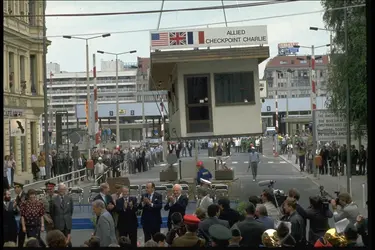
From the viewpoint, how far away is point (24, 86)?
75.4ft

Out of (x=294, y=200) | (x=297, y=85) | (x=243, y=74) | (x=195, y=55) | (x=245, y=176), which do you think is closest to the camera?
(x=294, y=200)

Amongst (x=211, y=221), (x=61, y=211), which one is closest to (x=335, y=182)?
(x=61, y=211)

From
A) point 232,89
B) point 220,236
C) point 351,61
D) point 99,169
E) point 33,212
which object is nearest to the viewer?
point 220,236

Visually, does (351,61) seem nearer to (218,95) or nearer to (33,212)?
(218,95)

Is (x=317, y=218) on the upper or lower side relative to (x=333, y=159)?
upper

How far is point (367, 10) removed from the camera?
3.90 meters

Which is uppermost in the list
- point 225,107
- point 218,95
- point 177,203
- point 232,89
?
point 232,89

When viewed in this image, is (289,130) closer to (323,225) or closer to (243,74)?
(243,74)

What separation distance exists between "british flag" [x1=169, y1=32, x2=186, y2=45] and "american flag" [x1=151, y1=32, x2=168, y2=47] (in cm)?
13

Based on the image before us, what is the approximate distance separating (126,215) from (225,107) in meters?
9.41

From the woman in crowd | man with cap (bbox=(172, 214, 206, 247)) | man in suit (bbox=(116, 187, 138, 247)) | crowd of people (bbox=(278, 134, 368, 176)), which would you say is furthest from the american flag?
man with cap (bbox=(172, 214, 206, 247))

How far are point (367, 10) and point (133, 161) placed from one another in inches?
1293

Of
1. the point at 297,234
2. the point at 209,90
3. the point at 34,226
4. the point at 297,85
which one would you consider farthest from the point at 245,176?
the point at 297,85

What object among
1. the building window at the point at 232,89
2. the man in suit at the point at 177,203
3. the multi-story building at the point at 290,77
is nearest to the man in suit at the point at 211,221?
the man in suit at the point at 177,203
